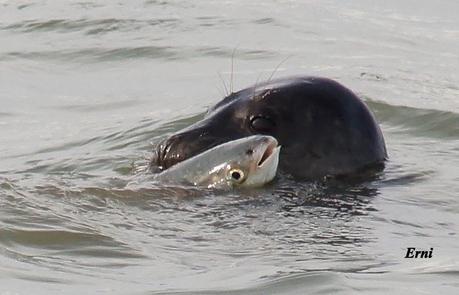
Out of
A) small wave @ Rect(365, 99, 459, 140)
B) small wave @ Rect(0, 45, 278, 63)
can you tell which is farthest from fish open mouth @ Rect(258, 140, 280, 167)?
small wave @ Rect(0, 45, 278, 63)

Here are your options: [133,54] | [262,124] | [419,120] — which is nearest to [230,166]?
[262,124]

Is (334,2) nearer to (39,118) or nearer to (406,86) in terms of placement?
(406,86)

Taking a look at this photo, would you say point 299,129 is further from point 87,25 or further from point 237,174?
point 87,25

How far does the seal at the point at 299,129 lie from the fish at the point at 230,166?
306 millimetres

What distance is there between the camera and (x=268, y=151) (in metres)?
6.00

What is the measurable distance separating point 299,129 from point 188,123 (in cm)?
200

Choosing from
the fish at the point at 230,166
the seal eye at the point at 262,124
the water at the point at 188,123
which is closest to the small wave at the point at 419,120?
the water at the point at 188,123

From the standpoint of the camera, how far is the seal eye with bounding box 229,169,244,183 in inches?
238

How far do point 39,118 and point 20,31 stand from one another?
10.0 feet

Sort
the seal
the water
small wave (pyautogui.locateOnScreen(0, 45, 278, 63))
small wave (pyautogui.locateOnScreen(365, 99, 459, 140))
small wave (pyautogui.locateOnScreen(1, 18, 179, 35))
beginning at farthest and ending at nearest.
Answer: small wave (pyautogui.locateOnScreen(1, 18, 179, 35)) → small wave (pyautogui.locateOnScreen(0, 45, 278, 63)) → small wave (pyautogui.locateOnScreen(365, 99, 459, 140)) → the seal → the water

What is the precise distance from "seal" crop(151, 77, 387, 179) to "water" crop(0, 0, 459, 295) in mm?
158

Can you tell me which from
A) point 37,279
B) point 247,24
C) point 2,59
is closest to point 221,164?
point 37,279

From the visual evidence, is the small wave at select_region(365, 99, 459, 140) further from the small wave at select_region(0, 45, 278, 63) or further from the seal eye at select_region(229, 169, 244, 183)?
the seal eye at select_region(229, 169, 244, 183)

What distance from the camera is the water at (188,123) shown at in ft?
16.3
